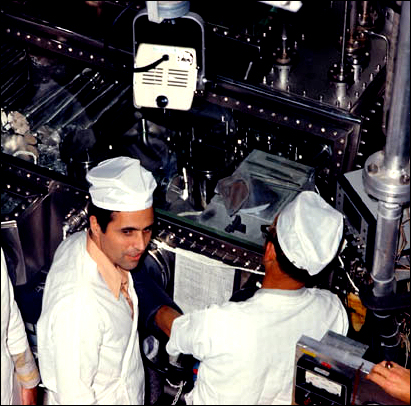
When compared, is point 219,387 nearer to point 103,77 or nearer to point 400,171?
point 400,171

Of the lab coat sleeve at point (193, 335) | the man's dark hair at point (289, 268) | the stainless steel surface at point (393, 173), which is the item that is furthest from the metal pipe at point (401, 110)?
the lab coat sleeve at point (193, 335)

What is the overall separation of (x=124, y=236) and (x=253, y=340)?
0.56 metres

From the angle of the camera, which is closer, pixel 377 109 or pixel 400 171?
pixel 400 171

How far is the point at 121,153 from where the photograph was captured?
3830 mm

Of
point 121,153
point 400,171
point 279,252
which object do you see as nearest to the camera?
point 400,171

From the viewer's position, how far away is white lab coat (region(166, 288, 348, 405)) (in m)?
2.85

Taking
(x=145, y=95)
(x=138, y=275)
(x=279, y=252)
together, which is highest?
(x=145, y=95)

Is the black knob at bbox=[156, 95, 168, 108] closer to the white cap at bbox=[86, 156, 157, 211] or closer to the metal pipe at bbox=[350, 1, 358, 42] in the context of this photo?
the white cap at bbox=[86, 156, 157, 211]

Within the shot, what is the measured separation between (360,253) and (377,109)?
52cm

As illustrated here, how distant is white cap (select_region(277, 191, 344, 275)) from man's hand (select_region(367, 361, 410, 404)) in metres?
0.38

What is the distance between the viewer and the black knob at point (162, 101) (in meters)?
3.18

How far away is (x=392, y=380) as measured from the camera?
2.60m

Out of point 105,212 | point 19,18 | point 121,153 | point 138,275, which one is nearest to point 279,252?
point 105,212

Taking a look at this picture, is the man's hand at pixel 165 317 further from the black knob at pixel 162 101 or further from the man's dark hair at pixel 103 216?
the black knob at pixel 162 101
